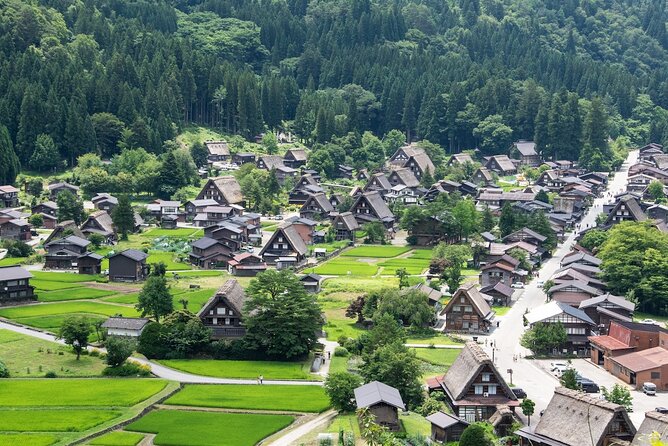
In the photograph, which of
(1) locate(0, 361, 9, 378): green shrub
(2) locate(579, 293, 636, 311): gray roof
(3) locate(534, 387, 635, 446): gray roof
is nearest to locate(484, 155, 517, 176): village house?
(2) locate(579, 293, 636, 311): gray roof

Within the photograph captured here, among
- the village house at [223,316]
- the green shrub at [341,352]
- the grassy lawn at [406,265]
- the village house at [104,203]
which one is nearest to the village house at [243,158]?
the village house at [104,203]

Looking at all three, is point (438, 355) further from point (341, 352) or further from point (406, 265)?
point (406, 265)

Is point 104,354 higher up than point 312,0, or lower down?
lower down

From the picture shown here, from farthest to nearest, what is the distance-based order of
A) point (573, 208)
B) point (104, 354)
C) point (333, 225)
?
1. point (573, 208)
2. point (333, 225)
3. point (104, 354)

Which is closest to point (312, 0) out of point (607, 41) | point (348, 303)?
point (607, 41)

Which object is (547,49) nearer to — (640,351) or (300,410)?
(640,351)

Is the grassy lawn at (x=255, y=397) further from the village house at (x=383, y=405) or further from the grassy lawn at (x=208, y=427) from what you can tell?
the village house at (x=383, y=405)
